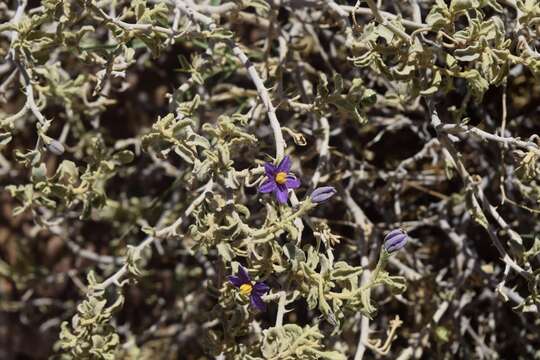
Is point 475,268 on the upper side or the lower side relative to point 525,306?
lower

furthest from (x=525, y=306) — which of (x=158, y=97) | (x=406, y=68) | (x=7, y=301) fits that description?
(x=7, y=301)

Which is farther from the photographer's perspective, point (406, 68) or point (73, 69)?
point (73, 69)

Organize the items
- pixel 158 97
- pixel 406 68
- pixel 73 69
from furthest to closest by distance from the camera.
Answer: pixel 158 97 < pixel 73 69 < pixel 406 68

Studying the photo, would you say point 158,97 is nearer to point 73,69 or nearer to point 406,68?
point 73,69

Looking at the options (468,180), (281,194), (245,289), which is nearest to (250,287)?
(245,289)

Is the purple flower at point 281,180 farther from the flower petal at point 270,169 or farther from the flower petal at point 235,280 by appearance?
the flower petal at point 235,280

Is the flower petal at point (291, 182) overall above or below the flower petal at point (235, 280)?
above

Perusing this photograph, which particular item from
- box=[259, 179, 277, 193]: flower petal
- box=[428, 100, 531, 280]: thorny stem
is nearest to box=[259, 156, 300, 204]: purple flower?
box=[259, 179, 277, 193]: flower petal

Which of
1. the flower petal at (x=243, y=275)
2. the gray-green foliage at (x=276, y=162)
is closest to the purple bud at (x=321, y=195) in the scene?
the gray-green foliage at (x=276, y=162)
